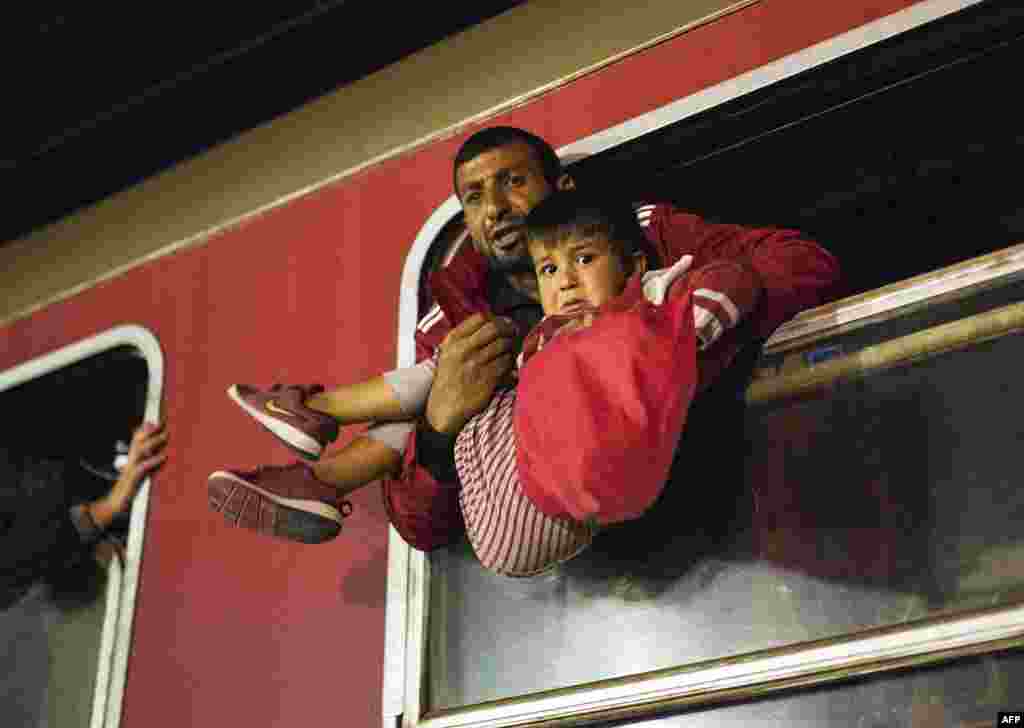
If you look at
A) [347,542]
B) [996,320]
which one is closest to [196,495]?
[347,542]

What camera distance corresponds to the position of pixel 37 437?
8.73 feet

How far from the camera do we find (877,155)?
2.00 metres

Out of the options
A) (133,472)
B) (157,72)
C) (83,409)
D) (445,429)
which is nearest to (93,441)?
(83,409)

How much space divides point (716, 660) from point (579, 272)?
48 centimetres

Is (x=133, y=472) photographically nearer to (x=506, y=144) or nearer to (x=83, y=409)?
(x=83, y=409)

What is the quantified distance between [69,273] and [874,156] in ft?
5.05

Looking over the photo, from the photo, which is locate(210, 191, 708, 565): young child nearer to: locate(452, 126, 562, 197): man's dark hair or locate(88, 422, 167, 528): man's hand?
locate(452, 126, 562, 197): man's dark hair

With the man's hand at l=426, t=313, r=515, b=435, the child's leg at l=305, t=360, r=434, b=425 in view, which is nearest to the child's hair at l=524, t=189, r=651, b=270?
the man's hand at l=426, t=313, r=515, b=435

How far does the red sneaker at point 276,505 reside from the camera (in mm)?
1797

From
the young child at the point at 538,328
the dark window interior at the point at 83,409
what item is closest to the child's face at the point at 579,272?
the young child at the point at 538,328

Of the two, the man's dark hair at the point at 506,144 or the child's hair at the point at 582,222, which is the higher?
the man's dark hair at the point at 506,144

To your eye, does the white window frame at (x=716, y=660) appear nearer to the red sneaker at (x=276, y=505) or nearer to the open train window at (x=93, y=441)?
the red sneaker at (x=276, y=505)

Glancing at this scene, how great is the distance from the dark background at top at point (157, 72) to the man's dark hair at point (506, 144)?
478 millimetres

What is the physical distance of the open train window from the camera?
7.20ft
